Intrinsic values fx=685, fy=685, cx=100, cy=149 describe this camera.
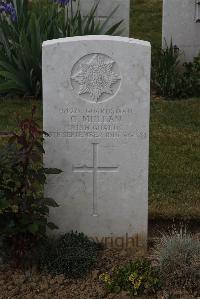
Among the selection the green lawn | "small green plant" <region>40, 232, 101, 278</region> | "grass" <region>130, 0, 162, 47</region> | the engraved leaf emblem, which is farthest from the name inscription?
"grass" <region>130, 0, 162, 47</region>

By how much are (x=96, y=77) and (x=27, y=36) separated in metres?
5.00

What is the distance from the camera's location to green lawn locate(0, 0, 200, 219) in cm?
553

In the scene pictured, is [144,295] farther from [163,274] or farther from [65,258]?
[65,258]

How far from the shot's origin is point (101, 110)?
4.55 m

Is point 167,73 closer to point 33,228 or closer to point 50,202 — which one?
point 50,202

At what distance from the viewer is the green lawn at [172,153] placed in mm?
5527

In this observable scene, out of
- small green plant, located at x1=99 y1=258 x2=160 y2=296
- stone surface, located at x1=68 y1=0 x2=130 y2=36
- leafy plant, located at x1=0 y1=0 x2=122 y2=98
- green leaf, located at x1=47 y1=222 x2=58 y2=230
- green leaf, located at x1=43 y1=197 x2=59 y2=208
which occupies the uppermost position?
stone surface, located at x1=68 y1=0 x2=130 y2=36

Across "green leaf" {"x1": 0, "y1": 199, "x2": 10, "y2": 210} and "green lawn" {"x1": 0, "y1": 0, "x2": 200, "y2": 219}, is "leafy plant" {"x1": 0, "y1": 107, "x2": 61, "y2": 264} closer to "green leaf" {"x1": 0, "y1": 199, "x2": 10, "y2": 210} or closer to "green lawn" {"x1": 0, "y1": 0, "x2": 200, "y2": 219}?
"green leaf" {"x1": 0, "y1": 199, "x2": 10, "y2": 210}

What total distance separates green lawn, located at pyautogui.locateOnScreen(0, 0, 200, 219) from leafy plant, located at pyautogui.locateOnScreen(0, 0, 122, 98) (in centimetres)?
26

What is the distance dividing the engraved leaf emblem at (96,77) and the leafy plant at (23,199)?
0.40 m

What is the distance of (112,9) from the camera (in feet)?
34.8

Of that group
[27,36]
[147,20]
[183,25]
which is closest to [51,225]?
[27,36]

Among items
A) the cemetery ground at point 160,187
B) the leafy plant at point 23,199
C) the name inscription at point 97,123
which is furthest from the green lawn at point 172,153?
the leafy plant at point 23,199

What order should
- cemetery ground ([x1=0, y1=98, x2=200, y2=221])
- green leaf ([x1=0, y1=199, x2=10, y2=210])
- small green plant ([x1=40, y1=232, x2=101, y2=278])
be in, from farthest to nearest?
cemetery ground ([x1=0, y1=98, x2=200, y2=221]) → small green plant ([x1=40, y1=232, x2=101, y2=278]) → green leaf ([x1=0, y1=199, x2=10, y2=210])
